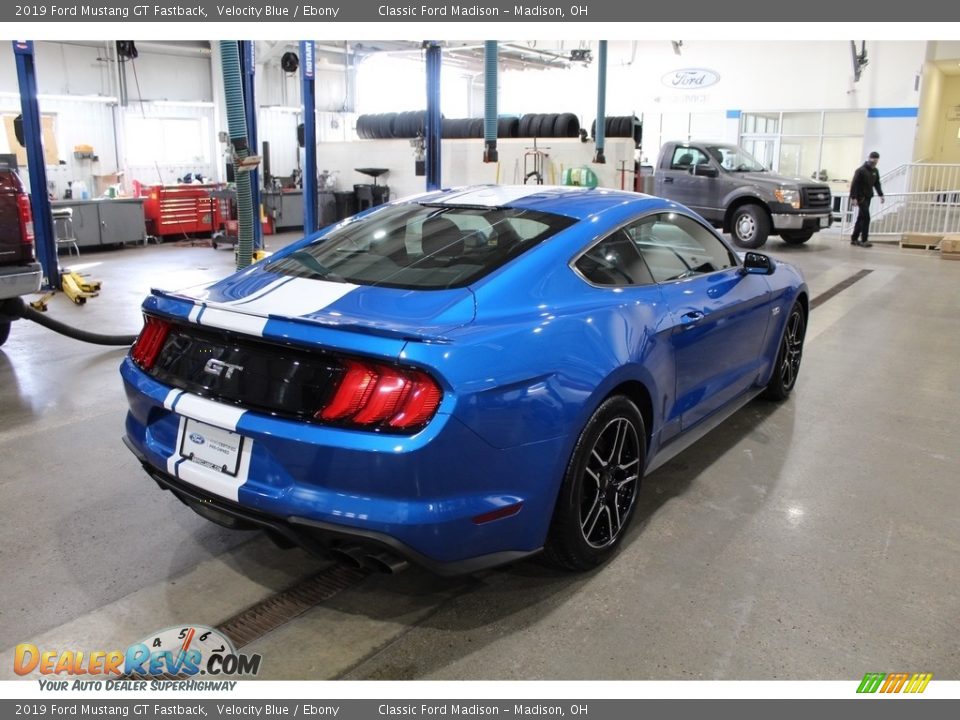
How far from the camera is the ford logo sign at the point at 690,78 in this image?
66.8ft

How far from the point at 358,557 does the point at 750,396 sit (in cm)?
272

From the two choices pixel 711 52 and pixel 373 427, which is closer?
pixel 373 427

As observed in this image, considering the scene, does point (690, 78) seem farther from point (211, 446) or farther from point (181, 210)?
point (211, 446)

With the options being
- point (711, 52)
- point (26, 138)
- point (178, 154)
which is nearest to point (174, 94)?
point (178, 154)

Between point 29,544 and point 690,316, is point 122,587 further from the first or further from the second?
point 690,316

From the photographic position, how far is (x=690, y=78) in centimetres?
2067

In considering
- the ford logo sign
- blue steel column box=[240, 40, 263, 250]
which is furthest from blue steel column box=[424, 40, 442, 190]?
the ford logo sign

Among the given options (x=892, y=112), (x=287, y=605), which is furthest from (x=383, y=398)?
(x=892, y=112)

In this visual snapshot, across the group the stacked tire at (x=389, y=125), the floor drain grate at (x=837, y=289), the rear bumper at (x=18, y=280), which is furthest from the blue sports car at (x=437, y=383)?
the stacked tire at (x=389, y=125)

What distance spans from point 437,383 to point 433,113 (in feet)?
23.1

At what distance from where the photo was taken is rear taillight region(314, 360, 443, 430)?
6.85 ft

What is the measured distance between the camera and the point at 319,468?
6.98ft

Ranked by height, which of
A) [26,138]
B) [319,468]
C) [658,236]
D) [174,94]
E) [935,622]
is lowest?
[935,622]

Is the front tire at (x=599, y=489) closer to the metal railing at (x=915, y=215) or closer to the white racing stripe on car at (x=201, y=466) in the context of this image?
the white racing stripe on car at (x=201, y=466)
